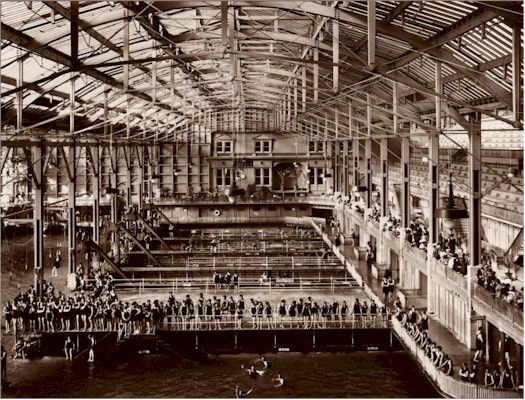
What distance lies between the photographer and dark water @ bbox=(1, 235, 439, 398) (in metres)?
22.5

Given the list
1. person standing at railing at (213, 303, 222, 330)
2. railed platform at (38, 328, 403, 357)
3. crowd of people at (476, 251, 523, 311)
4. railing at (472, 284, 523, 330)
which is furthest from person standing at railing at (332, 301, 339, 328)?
railing at (472, 284, 523, 330)

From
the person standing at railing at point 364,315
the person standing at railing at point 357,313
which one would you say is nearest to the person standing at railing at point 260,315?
the person standing at railing at point 357,313

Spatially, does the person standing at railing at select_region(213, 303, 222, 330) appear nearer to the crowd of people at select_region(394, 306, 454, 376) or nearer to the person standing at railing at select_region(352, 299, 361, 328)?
the person standing at railing at select_region(352, 299, 361, 328)

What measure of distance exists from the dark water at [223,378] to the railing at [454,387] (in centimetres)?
70

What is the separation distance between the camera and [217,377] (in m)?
24.6

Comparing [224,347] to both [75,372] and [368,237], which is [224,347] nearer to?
[75,372]

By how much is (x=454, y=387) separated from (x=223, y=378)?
28.1 feet

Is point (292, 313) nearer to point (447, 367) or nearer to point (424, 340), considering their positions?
point (424, 340)

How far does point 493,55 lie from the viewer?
66.3ft

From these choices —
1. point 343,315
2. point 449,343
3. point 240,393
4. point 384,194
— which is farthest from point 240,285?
point 449,343

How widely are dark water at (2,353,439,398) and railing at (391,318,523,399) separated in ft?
2.28

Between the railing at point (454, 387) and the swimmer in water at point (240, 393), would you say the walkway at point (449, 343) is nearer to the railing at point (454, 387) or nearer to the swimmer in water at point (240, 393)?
the railing at point (454, 387)

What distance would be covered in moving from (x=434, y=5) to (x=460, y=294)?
9.95m

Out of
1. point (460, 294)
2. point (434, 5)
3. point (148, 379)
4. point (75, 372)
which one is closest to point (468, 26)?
point (434, 5)
